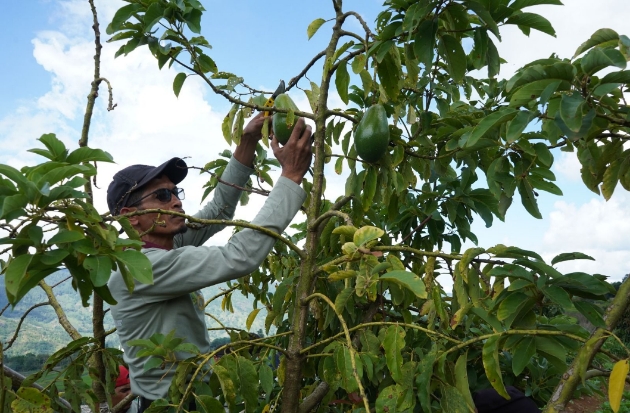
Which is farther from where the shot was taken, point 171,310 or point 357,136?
point 171,310

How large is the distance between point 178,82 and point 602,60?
4.69 feet

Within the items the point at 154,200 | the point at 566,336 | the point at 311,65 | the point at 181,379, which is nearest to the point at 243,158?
the point at 154,200

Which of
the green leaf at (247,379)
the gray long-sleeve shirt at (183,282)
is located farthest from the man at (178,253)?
the green leaf at (247,379)

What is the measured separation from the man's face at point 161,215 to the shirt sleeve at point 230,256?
0.86ft

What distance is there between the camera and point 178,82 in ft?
6.66

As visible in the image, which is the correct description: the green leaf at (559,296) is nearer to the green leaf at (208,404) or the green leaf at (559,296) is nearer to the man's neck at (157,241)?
the green leaf at (208,404)

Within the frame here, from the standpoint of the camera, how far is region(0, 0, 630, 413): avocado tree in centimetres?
113

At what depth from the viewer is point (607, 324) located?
1.15 meters

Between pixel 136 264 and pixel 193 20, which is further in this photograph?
pixel 193 20

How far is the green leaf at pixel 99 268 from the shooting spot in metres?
1.10

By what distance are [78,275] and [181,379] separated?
41cm

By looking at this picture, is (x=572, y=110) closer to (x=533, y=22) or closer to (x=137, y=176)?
(x=533, y=22)

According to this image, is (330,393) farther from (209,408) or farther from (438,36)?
(438,36)

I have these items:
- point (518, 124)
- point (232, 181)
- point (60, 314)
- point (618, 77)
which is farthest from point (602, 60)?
point (60, 314)
